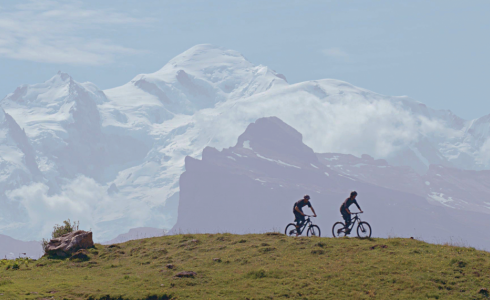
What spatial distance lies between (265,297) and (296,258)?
19.2 feet

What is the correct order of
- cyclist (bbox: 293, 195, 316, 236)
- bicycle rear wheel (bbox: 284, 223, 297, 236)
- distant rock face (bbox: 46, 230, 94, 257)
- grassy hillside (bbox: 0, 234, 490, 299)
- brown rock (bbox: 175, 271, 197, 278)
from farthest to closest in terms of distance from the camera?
bicycle rear wheel (bbox: 284, 223, 297, 236)
cyclist (bbox: 293, 195, 316, 236)
distant rock face (bbox: 46, 230, 94, 257)
brown rock (bbox: 175, 271, 197, 278)
grassy hillside (bbox: 0, 234, 490, 299)

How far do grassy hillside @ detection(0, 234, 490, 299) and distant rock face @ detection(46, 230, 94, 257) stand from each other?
113 centimetres

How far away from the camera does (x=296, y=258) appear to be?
30.6m

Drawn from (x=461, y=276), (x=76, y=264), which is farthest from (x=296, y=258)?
(x=76, y=264)

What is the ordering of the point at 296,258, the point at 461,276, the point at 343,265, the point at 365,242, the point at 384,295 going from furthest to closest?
the point at 365,242 → the point at 296,258 → the point at 343,265 → the point at 461,276 → the point at 384,295

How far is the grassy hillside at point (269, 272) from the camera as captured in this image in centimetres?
2552

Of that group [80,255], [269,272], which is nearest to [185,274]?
[269,272]

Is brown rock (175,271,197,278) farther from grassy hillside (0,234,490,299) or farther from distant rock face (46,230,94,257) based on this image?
distant rock face (46,230,94,257)

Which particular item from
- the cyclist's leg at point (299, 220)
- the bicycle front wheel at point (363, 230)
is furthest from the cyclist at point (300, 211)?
the bicycle front wheel at point (363, 230)

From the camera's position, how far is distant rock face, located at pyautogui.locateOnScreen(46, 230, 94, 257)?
116ft

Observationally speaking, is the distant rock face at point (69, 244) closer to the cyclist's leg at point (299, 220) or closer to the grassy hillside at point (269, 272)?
the grassy hillside at point (269, 272)

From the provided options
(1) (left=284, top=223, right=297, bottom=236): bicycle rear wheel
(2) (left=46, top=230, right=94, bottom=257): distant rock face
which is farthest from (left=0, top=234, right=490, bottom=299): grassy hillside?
(1) (left=284, top=223, right=297, bottom=236): bicycle rear wheel

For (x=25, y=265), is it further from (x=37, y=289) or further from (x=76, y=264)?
(x=37, y=289)

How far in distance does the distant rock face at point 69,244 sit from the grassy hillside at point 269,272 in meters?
1.13
